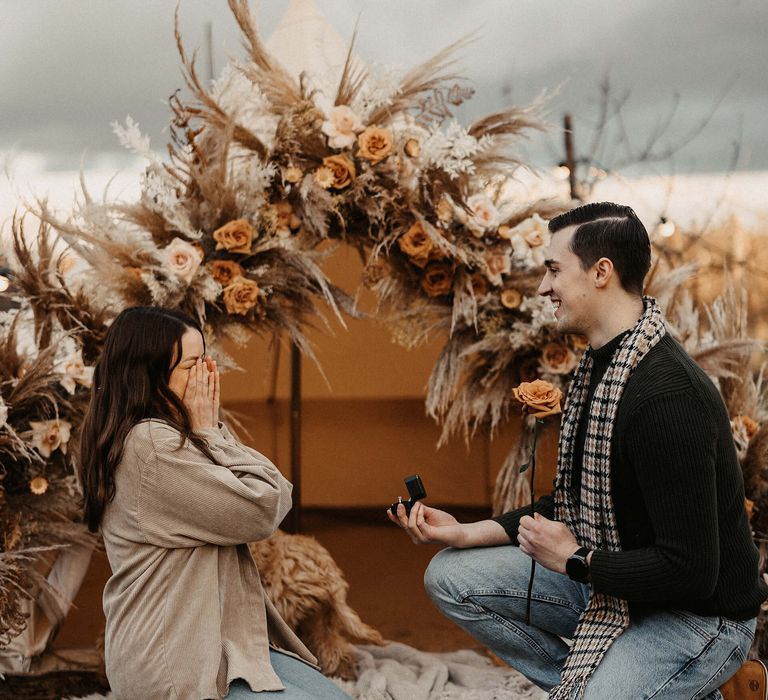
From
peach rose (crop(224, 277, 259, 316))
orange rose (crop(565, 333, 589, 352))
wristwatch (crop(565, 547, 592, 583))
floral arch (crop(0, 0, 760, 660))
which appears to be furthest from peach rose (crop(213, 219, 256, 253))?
wristwatch (crop(565, 547, 592, 583))

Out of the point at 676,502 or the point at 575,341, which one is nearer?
the point at 676,502

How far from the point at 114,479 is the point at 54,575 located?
1.20m

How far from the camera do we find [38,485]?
2578 mm

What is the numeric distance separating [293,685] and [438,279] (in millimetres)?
1415

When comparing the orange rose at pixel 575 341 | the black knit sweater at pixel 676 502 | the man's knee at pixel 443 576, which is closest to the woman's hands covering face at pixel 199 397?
the man's knee at pixel 443 576

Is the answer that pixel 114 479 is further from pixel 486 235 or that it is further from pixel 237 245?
pixel 486 235

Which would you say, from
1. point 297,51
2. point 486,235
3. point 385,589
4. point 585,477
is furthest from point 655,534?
point 297,51

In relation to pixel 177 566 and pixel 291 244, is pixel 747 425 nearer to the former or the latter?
pixel 291 244

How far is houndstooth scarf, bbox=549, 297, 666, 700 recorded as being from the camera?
181 centimetres

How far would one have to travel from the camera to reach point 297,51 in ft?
12.6

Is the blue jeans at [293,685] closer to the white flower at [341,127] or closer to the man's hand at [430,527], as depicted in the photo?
the man's hand at [430,527]

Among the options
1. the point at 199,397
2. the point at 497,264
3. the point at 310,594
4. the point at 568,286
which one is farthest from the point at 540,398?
the point at 310,594

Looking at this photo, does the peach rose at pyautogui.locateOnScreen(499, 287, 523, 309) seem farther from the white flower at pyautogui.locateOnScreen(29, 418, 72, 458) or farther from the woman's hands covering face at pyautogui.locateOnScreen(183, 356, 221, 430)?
the white flower at pyautogui.locateOnScreen(29, 418, 72, 458)

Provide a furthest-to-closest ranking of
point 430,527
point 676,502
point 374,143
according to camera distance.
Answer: point 374,143 → point 430,527 → point 676,502
